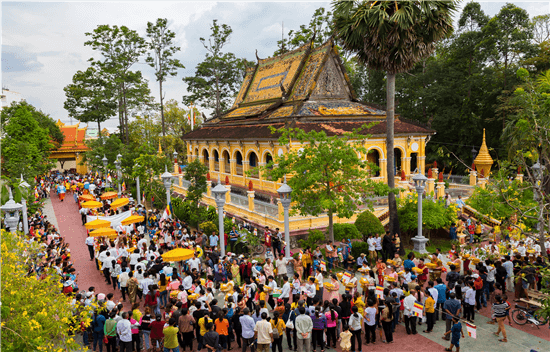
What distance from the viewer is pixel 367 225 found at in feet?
57.8

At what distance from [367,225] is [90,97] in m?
40.6

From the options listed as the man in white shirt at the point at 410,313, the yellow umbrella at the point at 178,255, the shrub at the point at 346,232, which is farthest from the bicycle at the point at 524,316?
the yellow umbrella at the point at 178,255

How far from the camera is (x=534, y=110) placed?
1025 centimetres

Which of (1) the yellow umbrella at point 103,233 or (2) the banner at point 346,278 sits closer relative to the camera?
(2) the banner at point 346,278

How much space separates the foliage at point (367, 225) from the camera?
1756cm

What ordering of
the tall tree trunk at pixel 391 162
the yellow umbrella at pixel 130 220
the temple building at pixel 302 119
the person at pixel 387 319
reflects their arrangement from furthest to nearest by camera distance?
1. the temple building at pixel 302 119
2. the yellow umbrella at pixel 130 220
3. the tall tree trunk at pixel 391 162
4. the person at pixel 387 319

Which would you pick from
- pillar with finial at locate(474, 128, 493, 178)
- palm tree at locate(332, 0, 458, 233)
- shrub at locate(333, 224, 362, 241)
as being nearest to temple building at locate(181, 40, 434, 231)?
pillar with finial at locate(474, 128, 493, 178)

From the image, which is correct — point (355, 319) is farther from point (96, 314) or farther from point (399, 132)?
point (399, 132)

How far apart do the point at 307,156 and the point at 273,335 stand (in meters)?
8.55

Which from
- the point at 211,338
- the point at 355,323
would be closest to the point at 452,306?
the point at 355,323

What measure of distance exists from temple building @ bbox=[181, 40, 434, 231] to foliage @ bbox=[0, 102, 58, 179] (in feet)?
36.4

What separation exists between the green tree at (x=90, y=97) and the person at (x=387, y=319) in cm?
4356

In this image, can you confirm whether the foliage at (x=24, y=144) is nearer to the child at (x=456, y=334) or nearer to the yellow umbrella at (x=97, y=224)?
the yellow umbrella at (x=97, y=224)

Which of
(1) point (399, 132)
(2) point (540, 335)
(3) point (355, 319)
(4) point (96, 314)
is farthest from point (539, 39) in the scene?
(4) point (96, 314)
